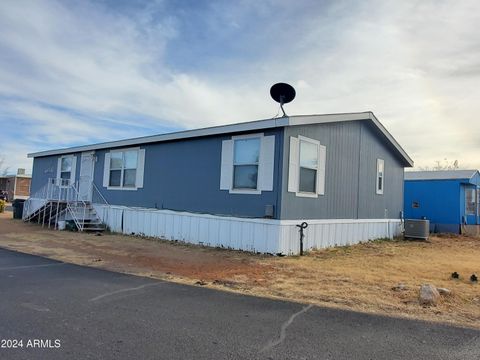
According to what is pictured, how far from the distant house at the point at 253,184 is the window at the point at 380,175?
0.04 metres

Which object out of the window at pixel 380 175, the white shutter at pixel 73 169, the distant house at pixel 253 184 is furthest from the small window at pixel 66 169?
the window at pixel 380 175

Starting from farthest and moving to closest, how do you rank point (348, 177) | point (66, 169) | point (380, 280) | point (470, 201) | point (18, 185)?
point (18, 185)
point (470, 201)
point (66, 169)
point (348, 177)
point (380, 280)

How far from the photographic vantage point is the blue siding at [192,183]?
11078mm

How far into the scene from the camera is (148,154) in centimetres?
1486

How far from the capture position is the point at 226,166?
11875 mm

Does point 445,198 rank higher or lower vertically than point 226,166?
lower

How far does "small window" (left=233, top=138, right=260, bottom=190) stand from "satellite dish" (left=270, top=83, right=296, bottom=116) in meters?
1.39

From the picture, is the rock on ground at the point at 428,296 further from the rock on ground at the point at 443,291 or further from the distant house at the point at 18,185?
the distant house at the point at 18,185

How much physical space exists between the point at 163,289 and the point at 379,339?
3.47 meters

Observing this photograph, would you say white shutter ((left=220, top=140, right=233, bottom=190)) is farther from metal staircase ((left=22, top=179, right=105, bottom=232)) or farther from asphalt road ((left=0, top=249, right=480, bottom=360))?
metal staircase ((left=22, top=179, right=105, bottom=232))

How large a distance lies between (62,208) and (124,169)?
3.70 m

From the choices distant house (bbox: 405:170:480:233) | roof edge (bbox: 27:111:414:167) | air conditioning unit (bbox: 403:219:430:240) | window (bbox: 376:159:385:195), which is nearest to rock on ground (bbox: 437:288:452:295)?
roof edge (bbox: 27:111:414:167)

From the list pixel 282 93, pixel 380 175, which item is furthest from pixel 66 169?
pixel 380 175

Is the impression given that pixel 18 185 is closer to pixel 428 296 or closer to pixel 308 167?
pixel 308 167
